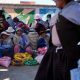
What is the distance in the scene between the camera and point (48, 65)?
10.9 ft

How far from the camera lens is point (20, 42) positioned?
8898 mm

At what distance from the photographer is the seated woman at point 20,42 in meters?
8.55

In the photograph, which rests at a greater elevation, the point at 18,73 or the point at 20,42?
the point at 18,73

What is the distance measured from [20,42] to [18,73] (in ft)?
6.74

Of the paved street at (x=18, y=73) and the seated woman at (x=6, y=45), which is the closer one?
the paved street at (x=18, y=73)

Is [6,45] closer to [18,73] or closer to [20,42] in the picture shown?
[20,42]

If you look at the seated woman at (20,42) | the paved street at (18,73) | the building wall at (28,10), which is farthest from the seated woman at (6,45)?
the building wall at (28,10)

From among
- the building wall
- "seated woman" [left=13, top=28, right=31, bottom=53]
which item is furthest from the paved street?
the building wall

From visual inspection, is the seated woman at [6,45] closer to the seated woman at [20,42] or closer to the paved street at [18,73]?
the seated woman at [20,42]

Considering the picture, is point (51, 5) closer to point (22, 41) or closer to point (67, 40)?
point (22, 41)

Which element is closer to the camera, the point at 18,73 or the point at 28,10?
the point at 18,73

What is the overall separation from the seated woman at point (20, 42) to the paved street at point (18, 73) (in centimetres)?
101

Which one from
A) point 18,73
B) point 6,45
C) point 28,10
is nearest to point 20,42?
point 6,45

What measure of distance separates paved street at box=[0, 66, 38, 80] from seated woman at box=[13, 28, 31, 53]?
1.01 metres
